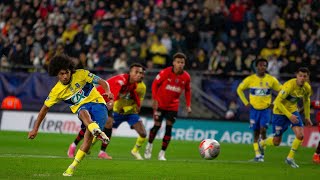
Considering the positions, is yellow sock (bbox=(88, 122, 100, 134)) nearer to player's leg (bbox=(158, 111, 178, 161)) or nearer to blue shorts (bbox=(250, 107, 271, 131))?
player's leg (bbox=(158, 111, 178, 161))

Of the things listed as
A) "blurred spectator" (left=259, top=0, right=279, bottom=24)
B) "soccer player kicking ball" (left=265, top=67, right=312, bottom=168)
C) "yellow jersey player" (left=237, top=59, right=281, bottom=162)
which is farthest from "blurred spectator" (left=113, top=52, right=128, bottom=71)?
"soccer player kicking ball" (left=265, top=67, right=312, bottom=168)

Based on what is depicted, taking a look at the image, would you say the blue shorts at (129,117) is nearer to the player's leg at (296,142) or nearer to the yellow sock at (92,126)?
the player's leg at (296,142)

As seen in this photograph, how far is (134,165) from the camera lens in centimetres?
1505

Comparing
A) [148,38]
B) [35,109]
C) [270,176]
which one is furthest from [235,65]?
[270,176]

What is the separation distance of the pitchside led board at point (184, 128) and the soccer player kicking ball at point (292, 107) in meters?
7.11

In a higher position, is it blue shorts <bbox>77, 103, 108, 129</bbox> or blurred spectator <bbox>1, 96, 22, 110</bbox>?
blue shorts <bbox>77, 103, 108, 129</bbox>

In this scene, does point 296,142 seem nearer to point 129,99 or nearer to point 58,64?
point 129,99

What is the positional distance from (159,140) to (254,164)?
868 cm

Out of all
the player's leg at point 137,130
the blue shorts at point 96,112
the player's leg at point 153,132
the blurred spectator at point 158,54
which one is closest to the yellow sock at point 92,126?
the blue shorts at point 96,112

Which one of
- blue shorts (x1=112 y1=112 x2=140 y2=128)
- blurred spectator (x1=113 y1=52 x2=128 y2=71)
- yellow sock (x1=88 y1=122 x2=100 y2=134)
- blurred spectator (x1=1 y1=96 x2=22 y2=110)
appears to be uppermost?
yellow sock (x1=88 y1=122 x2=100 y2=134)

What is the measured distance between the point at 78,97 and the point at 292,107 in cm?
668

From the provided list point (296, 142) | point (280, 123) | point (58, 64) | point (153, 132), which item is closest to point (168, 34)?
point (153, 132)

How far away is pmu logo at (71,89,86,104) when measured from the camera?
42.4 feet

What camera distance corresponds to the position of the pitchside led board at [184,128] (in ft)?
84.1
